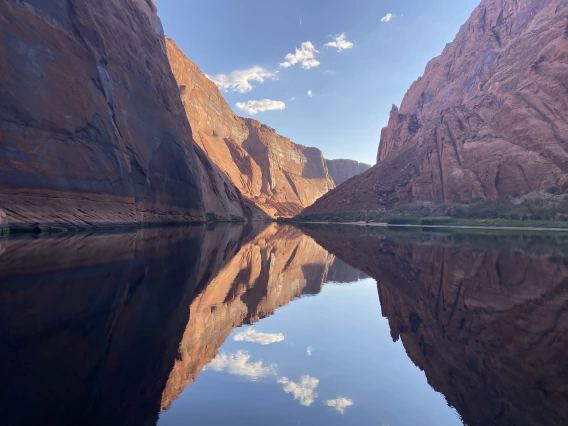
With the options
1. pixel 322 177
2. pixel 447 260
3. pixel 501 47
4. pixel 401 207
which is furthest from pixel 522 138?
pixel 322 177

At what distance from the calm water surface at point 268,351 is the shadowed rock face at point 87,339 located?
22mm

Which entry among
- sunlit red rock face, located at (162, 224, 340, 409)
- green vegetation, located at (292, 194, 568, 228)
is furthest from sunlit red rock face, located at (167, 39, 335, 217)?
sunlit red rock face, located at (162, 224, 340, 409)

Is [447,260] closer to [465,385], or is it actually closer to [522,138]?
[465,385]

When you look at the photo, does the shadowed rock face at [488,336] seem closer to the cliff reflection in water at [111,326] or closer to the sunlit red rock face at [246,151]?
the cliff reflection in water at [111,326]

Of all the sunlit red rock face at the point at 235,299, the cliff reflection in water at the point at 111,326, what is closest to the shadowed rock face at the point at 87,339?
the cliff reflection in water at the point at 111,326

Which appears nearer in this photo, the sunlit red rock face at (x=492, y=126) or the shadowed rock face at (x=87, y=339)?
the shadowed rock face at (x=87, y=339)

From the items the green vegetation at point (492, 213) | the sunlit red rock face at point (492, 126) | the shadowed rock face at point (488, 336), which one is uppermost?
the sunlit red rock face at point (492, 126)

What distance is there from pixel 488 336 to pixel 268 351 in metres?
4.07

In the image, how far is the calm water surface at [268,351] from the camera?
154 inches

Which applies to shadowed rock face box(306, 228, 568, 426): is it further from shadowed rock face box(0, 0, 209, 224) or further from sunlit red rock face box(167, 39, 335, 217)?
sunlit red rock face box(167, 39, 335, 217)

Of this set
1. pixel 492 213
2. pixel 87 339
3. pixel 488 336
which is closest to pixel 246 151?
pixel 492 213

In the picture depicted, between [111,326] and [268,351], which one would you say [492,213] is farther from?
[111,326]

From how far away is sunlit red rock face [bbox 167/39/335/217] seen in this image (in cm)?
10050

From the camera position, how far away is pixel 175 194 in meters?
42.9
